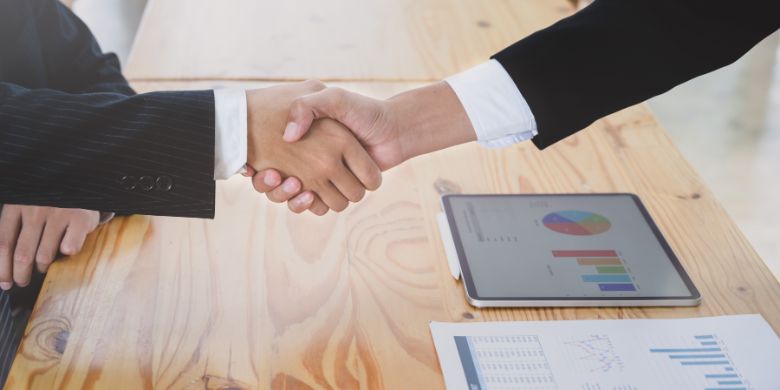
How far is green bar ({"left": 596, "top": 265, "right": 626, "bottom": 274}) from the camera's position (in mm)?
1096

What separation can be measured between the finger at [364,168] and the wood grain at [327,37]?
0.37m

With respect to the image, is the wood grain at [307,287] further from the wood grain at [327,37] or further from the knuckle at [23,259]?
the wood grain at [327,37]

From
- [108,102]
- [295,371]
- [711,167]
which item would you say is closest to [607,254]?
[295,371]

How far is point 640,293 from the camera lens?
106cm

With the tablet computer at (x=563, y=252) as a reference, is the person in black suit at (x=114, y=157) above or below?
above

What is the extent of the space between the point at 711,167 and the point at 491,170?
6.61 feet

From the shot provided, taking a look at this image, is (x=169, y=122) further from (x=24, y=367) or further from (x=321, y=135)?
(x=24, y=367)

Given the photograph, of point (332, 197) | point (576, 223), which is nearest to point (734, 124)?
point (576, 223)

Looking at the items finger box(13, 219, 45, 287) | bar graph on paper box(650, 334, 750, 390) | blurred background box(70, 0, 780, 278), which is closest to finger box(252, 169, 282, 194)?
finger box(13, 219, 45, 287)

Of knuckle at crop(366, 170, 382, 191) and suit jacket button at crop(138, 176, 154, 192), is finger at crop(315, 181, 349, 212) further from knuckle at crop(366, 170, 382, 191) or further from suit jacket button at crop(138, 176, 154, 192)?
suit jacket button at crop(138, 176, 154, 192)

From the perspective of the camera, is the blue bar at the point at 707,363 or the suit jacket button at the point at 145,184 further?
the suit jacket button at the point at 145,184

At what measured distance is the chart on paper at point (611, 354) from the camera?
0.92 m

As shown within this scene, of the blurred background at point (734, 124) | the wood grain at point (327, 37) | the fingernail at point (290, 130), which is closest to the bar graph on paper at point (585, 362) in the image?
the fingernail at point (290, 130)

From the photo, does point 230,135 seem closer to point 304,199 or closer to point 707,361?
point 304,199
